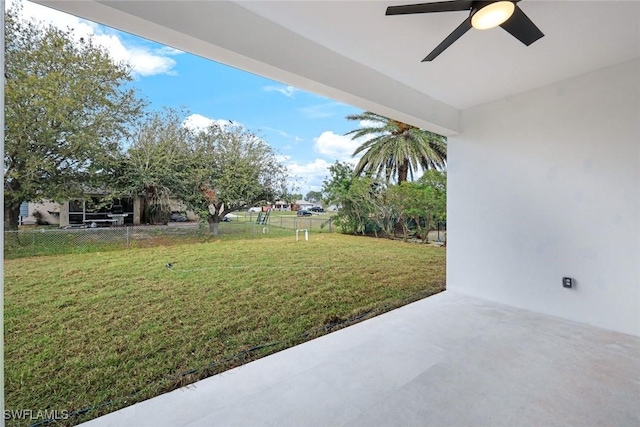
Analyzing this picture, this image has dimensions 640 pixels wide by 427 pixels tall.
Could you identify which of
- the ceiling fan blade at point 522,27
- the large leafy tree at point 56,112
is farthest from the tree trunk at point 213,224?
the ceiling fan blade at point 522,27

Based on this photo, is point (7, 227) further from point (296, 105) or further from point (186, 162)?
point (296, 105)

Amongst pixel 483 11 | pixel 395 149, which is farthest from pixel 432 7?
pixel 395 149

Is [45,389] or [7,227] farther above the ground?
[7,227]

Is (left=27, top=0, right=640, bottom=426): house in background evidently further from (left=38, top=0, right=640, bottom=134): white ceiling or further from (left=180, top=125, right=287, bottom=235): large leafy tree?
(left=180, top=125, right=287, bottom=235): large leafy tree

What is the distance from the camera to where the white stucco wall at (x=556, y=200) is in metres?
2.50

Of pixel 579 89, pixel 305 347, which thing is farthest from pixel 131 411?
pixel 579 89

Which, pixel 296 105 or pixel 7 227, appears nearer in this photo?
pixel 7 227

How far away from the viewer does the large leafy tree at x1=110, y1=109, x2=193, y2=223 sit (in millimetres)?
2084

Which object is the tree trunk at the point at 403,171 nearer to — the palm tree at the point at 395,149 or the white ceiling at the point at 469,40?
the palm tree at the point at 395,149

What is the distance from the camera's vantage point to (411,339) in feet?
7.86

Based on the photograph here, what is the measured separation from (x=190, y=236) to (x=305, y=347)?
1311 millimetres

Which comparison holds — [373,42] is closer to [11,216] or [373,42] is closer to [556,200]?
[556,200]

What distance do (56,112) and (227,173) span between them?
1143 millimetres

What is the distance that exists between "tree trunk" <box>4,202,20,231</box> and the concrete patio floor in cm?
119
